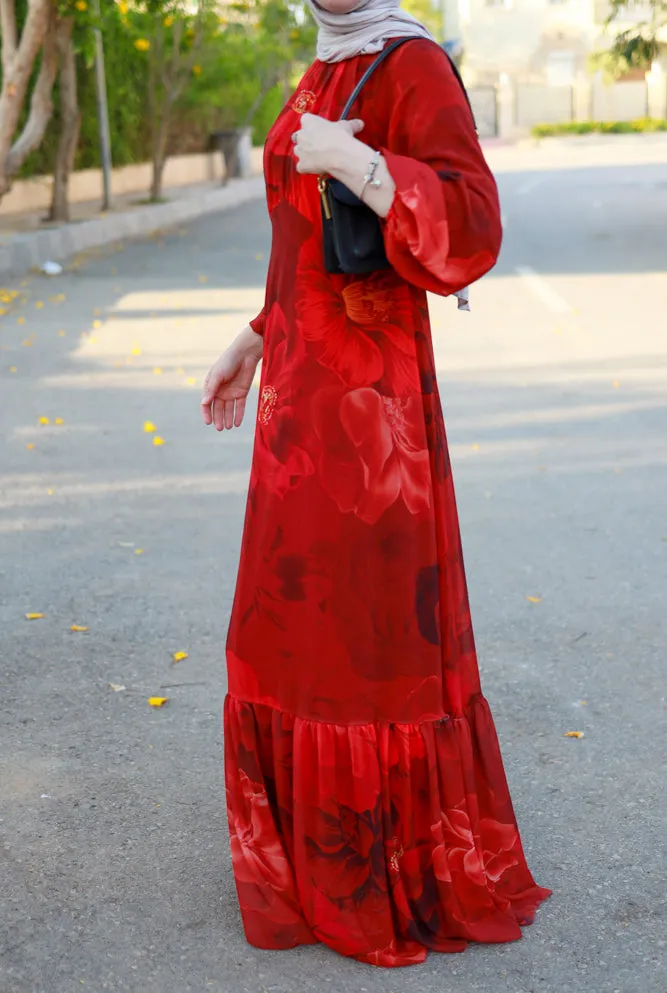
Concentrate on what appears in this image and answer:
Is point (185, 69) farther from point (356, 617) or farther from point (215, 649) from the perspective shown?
point (356, 617)

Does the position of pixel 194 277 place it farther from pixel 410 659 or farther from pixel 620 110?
pixel 620 110

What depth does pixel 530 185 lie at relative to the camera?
28.0 m

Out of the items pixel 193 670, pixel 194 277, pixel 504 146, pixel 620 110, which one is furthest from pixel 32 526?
pixel 620 110

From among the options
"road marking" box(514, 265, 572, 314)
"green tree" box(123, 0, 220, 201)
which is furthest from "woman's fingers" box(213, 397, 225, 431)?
"green tree" box(123, 0, 220, 201)

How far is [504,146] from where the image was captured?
2325 inches

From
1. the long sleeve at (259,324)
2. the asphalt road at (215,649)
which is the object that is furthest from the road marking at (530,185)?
the long sleeve at (259,324)

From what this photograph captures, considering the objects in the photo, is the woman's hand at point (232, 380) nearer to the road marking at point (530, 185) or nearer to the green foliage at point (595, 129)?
the road marking at point (530, 185)

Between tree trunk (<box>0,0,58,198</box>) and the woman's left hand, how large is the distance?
12.6 meters

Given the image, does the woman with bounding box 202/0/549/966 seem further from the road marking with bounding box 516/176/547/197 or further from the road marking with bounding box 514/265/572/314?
the road marking with bounding box 516/176/547/197

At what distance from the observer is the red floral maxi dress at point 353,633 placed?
8.07ft

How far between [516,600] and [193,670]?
123cm

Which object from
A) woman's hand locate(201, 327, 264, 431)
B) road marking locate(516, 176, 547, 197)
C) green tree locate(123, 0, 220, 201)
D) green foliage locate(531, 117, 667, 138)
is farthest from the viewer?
green foliage locate(531, 117, 667, 138)

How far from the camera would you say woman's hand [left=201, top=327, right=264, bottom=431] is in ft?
9.29

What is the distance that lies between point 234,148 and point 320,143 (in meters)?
32.7
